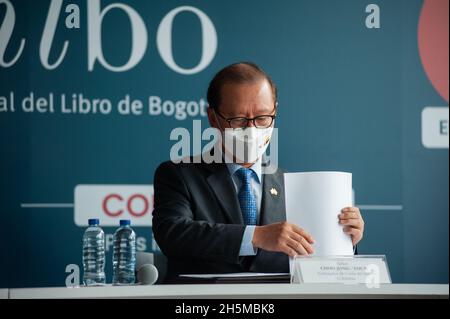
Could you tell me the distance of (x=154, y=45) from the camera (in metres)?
3.88

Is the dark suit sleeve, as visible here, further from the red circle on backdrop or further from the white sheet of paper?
the red circle on backdrop

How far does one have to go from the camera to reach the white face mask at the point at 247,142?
2.28 metres

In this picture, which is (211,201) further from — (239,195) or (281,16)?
(281,16)

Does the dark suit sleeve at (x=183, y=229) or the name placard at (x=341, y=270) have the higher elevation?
A: the dark suit sleeve at (x=183, y=229)

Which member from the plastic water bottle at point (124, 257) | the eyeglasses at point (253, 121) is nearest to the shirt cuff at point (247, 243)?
the eyeglasses at point (253, 121)

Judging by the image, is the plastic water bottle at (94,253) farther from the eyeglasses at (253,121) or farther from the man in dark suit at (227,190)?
the eyeglasses at (253,121)

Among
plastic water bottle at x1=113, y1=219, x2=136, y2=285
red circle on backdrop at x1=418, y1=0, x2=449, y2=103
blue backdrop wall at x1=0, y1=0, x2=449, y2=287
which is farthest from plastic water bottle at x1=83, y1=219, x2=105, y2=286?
red circle on backdrop at x1=418, y1=0, x2=449, y2=103

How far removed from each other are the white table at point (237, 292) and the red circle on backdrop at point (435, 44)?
251 centimetres

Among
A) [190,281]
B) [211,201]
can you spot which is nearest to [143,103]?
[211,201]

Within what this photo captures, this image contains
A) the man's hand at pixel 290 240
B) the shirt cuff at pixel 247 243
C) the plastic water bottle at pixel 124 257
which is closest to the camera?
the man's hand at pixel 290 240

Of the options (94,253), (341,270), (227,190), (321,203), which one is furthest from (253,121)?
(94,253)

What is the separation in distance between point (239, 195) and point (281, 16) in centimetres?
185

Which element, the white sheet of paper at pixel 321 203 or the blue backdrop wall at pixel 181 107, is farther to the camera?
the blue backdrop wall at pixel 181 107

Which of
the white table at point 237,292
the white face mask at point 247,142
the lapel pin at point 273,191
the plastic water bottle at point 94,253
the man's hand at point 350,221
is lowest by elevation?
the plastic water bottle at point 94,253
